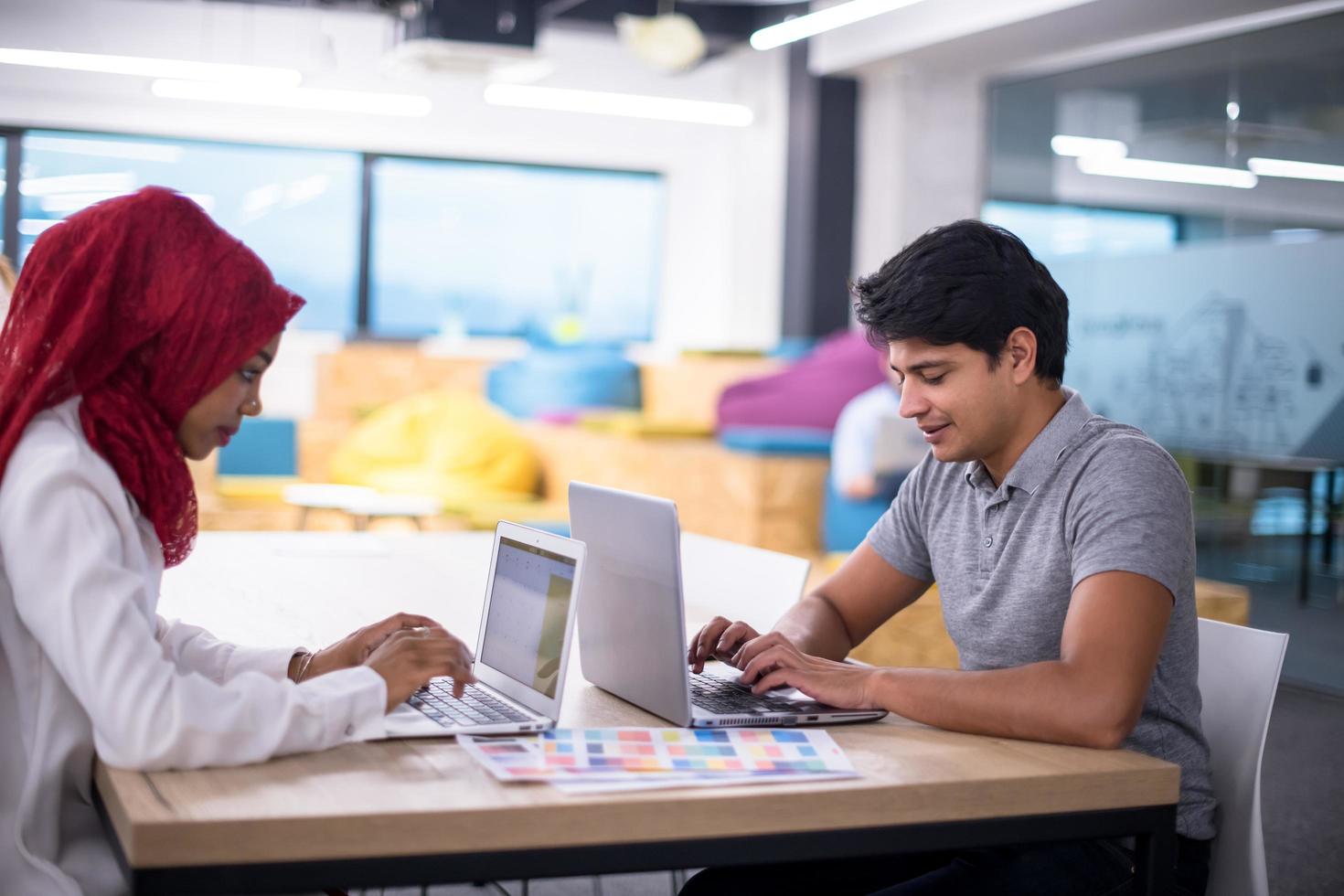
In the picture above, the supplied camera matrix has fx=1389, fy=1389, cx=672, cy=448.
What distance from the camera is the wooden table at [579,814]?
3.70ft

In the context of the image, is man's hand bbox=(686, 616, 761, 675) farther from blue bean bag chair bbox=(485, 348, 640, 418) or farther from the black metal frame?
blue bean bag chair bbox=(485, 348, 640, 418)

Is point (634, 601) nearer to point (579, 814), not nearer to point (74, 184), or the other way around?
point (579, 814)

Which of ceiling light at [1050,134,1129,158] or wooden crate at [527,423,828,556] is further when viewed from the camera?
ceiling light at [1050,134,1129,158]

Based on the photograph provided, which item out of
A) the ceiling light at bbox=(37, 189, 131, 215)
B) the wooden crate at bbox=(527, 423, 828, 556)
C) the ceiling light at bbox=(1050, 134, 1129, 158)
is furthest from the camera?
the ceiling light at bbox=(37, 189, 131, 215)

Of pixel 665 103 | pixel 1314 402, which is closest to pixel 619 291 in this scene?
pixel 665 103

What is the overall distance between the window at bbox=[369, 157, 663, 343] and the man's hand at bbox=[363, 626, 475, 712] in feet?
28.5

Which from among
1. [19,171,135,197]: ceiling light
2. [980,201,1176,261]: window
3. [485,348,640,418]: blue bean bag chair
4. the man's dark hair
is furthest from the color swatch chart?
[19,171,135,197]: ceiling light

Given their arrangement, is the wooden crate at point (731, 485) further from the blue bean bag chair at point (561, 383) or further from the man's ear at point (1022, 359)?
the man's ear at point (1022, 359)

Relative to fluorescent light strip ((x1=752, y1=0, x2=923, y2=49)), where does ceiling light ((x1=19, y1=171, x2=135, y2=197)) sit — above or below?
below

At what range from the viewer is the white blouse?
1258 millimetres

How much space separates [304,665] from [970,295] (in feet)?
3.05

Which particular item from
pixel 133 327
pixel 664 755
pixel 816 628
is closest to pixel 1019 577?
pixel 816 628

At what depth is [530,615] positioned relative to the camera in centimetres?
160

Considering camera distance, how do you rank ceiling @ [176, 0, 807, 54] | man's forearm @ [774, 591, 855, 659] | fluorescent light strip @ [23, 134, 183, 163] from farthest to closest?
fluorescent light strip @ [23, 134, 183, 163]
ceiling @ [176, 0, 807, 54]
man's forearm @ [774, 591, 855, 659]
